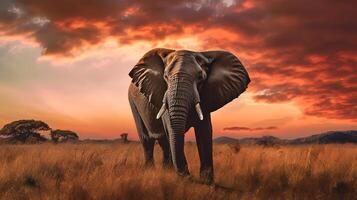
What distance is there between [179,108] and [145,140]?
3773 millimetres

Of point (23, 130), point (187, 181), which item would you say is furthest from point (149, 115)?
point (23, 130)

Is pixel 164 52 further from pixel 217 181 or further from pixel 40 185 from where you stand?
pixel 40 185

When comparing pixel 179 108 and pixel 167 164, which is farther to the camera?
pixel 167 164

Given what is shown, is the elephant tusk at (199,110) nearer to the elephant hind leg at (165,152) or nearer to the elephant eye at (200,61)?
the elephant eye at (200,61)

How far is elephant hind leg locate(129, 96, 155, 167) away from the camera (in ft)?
39.9

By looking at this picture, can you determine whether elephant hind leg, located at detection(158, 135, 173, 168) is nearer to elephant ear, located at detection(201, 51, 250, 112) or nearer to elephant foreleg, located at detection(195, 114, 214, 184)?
elephant foreleg, located at detection(195, 114, 214, 184)

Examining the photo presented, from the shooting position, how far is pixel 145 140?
12266mm

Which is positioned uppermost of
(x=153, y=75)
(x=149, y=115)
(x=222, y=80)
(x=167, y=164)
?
(x=153, y=75)

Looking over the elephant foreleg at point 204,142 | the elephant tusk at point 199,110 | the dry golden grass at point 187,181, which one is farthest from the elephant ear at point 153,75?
the dry golden grass at point 187,181

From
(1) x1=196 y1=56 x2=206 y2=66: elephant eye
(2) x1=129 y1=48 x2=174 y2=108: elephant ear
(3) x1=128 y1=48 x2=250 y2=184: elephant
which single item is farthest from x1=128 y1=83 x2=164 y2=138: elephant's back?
(1) x1=196 y1=56 x2=206 y2=66: elephant eye

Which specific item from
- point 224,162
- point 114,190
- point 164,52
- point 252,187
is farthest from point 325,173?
point 114,190

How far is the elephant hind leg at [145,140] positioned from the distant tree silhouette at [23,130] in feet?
102

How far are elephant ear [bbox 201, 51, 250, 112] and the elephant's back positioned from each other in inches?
59.4

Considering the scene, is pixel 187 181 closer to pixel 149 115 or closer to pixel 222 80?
pixel 222 80
